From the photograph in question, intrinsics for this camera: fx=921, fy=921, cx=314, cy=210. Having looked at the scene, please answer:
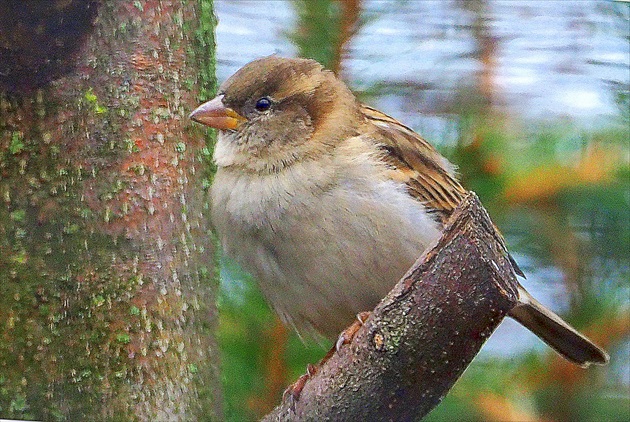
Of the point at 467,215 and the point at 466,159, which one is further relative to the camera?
the point at 466,159

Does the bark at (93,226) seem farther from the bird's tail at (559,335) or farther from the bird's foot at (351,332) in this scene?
the bird's tail at (559,335)

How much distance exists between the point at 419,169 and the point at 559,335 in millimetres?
227

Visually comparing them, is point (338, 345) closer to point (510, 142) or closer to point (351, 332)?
point (351, 332)

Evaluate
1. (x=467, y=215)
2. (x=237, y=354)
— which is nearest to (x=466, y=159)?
(x=237, y=354)

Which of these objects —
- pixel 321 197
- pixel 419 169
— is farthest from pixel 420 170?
pixel 321 197

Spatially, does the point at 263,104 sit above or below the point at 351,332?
above

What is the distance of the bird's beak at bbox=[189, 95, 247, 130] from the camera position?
2.98 ft

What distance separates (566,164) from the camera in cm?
109

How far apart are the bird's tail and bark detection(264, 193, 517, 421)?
24 cm

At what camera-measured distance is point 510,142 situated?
111 centimetres

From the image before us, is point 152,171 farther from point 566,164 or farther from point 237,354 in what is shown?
point 566,164

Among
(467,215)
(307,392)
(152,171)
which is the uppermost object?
(467,215)

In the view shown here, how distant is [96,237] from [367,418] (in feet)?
1.07

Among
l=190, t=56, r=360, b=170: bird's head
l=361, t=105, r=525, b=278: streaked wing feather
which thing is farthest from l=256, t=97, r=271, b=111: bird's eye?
l=361, t=105, r=525, b=278: streaked wing feather
